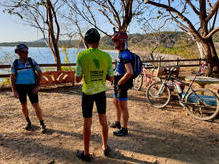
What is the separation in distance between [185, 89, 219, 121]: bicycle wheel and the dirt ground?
0.21 m

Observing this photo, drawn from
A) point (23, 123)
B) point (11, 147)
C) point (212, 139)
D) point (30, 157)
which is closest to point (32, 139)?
point (11, 147)


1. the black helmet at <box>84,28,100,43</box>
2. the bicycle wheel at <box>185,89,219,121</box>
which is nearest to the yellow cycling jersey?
the black helmet at <box>84,28,100,43</box>

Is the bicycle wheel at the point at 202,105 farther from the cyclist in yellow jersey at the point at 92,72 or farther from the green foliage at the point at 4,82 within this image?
the green foliage at the point at 4,82

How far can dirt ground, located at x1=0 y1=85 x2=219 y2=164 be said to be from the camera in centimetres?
243

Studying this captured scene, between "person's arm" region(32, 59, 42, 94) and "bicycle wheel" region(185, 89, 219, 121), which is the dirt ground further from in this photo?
"person's arm" region(32, 59, 42, 94)

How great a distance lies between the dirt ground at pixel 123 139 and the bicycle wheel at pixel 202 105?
0.21m

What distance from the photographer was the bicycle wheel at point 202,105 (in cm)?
371

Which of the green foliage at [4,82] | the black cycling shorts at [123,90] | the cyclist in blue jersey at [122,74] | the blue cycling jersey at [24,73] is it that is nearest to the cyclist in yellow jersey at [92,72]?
the cyclist in blue jersey at [122,74]

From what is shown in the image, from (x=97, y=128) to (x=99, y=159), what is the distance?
102cm

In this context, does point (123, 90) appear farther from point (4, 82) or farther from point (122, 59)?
point (4, 82)

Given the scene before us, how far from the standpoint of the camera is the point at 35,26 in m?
12.8

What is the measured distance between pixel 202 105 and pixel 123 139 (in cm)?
225

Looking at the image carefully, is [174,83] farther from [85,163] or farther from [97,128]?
[85,163]

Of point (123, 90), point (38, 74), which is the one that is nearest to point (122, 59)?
point (123, 90)
